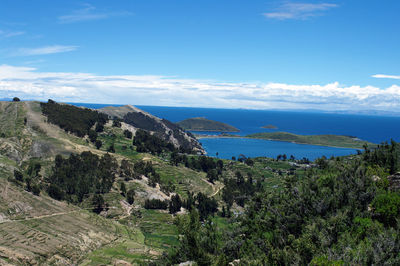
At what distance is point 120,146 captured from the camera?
14562 centimetres

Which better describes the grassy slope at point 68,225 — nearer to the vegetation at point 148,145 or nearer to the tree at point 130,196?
the tree at point 130,196

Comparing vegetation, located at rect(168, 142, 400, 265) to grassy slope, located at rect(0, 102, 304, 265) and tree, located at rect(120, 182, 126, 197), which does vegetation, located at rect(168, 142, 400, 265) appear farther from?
tree, located at rect(120, 182, 126, 197)

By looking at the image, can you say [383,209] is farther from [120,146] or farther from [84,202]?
[120,146]

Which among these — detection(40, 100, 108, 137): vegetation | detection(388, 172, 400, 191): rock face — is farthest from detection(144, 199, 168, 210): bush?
detection(388, 172, 400, 191): rock face

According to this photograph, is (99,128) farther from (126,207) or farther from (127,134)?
(126,207)

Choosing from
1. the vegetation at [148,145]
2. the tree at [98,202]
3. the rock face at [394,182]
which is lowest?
the tree at [98,202]

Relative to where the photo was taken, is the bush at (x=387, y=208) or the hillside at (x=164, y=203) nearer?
the hillside at (x=164, y=203)

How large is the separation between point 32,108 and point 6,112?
41.1ft

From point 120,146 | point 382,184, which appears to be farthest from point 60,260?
point 120,146

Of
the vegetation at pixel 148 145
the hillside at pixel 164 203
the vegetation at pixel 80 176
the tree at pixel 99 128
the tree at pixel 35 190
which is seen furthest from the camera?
the tree at pixel 99 128

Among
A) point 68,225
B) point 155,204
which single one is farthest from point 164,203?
point 68,225

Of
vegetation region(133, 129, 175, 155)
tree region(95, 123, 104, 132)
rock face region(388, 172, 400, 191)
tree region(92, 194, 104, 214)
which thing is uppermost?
rock face region(388, 172, 400, 191)

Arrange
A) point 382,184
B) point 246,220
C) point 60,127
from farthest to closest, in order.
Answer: point 60,127 < point 246,220 < point 382,184

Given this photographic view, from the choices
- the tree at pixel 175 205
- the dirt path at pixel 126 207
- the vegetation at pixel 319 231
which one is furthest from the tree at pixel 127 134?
the vegetation at pixel 319 231
